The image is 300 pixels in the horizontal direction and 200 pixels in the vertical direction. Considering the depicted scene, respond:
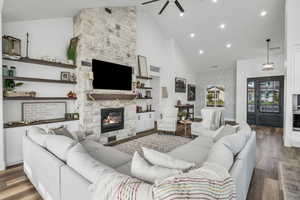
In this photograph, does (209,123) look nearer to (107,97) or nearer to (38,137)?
(107,97)

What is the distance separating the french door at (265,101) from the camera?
6824 millimetres

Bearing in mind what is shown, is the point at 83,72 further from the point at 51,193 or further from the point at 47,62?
the point at 51,193

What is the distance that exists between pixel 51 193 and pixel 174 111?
4648 mm

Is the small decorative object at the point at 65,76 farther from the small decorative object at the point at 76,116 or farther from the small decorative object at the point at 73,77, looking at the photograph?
the small decorative object at the point at 76,116

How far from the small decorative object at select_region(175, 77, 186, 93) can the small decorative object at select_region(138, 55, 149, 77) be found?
2.10 m

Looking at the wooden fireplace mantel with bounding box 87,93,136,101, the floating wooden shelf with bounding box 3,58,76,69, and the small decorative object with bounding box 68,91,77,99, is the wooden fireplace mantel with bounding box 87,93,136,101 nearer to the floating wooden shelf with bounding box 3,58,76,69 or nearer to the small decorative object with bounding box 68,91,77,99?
the small decorative object with bounding box 68,91,77,99

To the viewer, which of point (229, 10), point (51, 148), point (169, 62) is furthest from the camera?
point (169, 62)

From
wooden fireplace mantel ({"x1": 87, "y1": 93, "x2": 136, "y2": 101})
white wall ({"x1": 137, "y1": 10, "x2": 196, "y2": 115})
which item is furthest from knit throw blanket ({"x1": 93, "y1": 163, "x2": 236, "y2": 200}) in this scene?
white wall ({"x1": 137, "y1": 10, "x2": 196, "y2": 115})

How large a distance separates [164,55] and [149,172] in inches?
262

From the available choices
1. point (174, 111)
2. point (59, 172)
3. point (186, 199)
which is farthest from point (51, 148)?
point (174, 111)

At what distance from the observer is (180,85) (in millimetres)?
7957

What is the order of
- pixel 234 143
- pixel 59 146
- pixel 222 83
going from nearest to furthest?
1. pixel 59 146
2. pixel 234 143
3. pixel 222 83

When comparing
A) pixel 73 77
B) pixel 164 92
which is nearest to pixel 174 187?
pixel 73 77

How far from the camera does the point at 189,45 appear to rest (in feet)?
24.2
